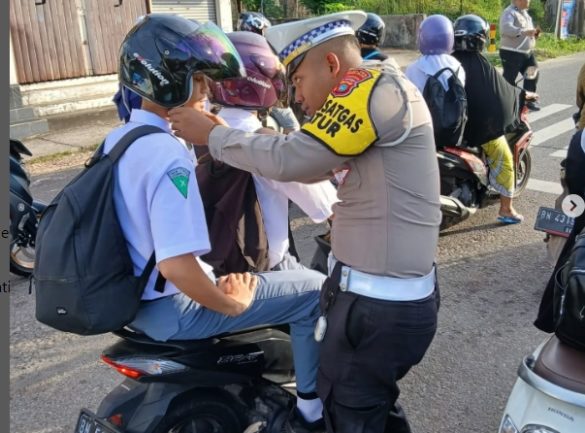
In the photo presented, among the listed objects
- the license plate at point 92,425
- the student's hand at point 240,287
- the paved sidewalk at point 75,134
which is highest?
the student's hand at point 240,287

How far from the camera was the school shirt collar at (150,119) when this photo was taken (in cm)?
205

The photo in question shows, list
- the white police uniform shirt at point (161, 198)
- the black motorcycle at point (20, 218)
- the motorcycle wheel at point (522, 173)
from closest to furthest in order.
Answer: the white police uniform shirt at point (161, 198), the black motorcycle at point (20, 218), the motorcycle wheel at point (522, 173)

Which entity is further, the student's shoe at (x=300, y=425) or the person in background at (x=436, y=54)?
the person in background at (x=436, y=54)

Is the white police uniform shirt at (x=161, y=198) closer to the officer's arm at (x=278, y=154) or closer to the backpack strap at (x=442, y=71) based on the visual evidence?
the officer's arm at (x=278, y=154)

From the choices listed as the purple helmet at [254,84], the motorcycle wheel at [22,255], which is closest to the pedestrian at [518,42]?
the motorcycle wheel at [22,255]

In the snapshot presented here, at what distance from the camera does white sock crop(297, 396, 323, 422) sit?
236cm

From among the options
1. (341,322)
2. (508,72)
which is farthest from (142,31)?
(508,72)

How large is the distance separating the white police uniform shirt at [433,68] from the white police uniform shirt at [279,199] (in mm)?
2751

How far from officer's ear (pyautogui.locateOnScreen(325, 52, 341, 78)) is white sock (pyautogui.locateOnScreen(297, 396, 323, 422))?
124 cm

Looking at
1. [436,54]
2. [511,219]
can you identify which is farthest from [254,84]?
[511,219]

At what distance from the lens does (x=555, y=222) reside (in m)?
2.39

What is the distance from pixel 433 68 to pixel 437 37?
0.25 metres

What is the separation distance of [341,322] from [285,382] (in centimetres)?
76
